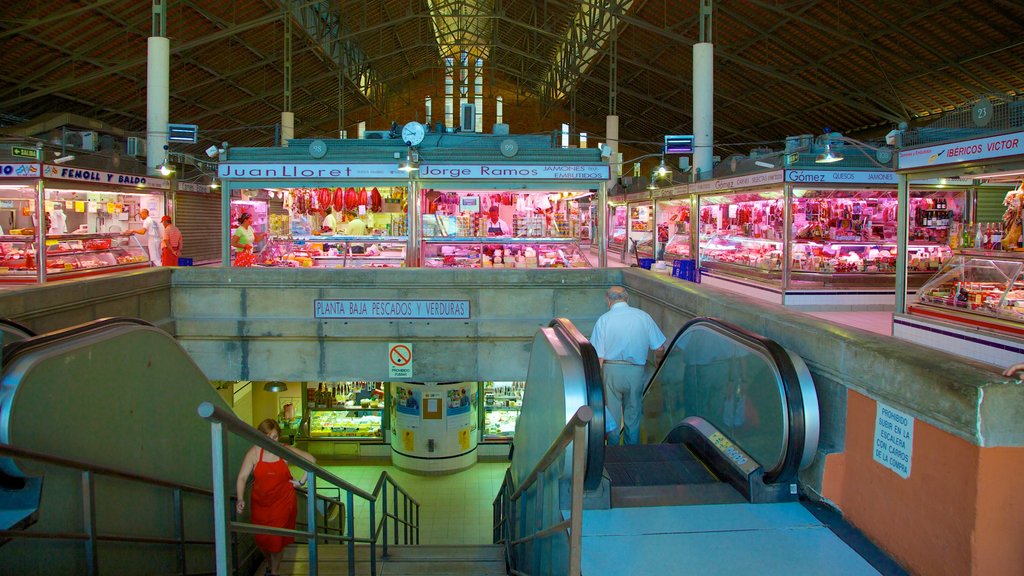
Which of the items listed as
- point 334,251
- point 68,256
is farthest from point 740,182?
point 68,256

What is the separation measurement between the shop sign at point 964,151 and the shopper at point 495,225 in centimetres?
598

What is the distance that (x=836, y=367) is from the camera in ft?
12.6

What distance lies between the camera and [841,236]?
12133mm

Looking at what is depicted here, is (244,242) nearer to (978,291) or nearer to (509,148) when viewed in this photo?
(509,148)

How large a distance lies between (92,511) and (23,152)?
36.3 feet

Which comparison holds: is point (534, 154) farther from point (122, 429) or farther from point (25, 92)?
point (25, 92)

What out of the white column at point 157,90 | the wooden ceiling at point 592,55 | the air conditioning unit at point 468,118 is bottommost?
the air conditioning unit at point 468,118

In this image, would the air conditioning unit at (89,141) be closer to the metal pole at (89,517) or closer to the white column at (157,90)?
the white column at (157,90)

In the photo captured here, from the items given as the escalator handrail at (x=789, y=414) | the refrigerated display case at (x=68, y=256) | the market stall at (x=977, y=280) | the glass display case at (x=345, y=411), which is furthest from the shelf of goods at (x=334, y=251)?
the escalator handrail at (x=789, y=414)

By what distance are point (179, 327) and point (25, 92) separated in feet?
48.3

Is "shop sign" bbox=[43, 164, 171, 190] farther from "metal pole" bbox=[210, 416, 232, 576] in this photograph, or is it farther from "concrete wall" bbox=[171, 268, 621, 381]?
"metal pole" bbox=[210, 416, 232, 576]

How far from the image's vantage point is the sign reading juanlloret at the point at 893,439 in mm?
3211

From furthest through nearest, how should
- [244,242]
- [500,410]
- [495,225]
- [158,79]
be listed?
1. [500,410]
2. [158,79]
3. [495,225]
4. [244,242]

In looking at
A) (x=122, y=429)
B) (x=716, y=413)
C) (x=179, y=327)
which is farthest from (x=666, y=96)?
(x=122, y=429)
